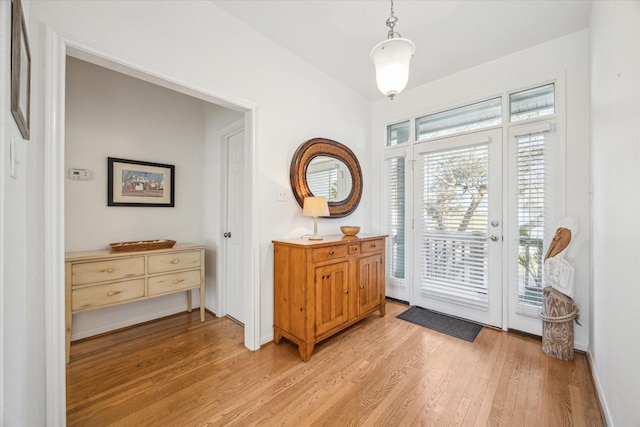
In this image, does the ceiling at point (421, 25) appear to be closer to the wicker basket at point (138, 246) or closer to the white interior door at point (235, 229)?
the white interior door at point (235, 229)

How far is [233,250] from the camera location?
290 centimetres

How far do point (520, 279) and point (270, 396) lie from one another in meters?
2.46

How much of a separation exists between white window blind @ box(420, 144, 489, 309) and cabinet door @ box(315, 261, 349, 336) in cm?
124

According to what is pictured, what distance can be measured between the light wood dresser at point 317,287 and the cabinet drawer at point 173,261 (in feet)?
3.44

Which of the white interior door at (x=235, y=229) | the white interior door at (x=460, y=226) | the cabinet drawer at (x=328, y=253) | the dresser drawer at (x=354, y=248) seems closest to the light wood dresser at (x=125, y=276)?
the white interior door at (x=235, y=229)

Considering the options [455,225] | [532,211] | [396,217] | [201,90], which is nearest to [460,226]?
[455,225]

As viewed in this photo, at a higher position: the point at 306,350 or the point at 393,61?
the point at 393,61

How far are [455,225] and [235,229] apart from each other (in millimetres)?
2454

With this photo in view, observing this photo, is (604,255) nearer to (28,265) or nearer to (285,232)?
(285,232)

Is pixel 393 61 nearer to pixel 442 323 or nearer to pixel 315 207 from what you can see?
pixel 315 207

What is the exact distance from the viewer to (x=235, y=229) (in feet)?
9.43

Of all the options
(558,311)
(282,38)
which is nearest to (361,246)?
(558,311)

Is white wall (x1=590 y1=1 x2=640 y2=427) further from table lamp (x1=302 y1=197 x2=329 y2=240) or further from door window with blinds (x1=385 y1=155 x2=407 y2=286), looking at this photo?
table lamp (x1=302 y1=197 x2=329 y2=240)

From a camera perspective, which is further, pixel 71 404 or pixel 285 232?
pixel 285 232
